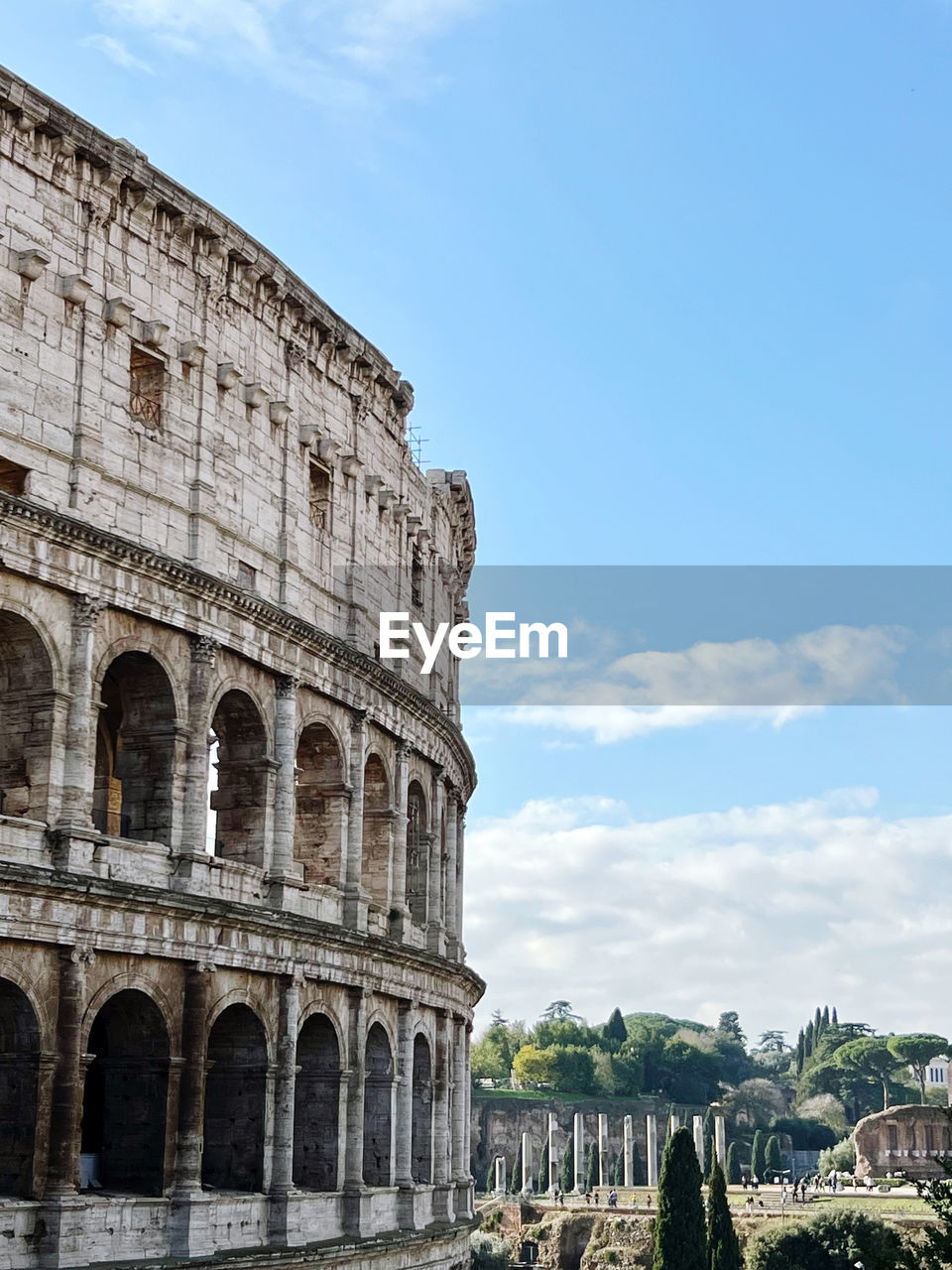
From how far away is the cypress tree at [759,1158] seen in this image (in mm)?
93950

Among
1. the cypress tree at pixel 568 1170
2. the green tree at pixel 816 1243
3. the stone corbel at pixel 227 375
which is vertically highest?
the stone corbel at pixel 227 375

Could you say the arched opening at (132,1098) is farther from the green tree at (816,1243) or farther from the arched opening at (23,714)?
the green tree at (816,1243)

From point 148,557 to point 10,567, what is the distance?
2.34 metres

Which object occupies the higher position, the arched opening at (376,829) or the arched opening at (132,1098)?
the arched opening at (376,829)

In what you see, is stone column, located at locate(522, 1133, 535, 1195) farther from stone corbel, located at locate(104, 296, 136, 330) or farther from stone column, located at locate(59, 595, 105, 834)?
stone corbel, located at locate(104, 296, 136, 330)

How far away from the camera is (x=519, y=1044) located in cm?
13525

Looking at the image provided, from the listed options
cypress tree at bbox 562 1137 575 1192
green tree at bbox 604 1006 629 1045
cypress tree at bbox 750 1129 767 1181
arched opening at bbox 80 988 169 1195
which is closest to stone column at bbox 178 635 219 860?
arched opening at bbox 80 988 169 1195

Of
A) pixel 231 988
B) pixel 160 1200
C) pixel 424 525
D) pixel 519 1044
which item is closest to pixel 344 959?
pixel 231 988

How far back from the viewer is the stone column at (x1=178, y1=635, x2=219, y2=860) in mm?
22547

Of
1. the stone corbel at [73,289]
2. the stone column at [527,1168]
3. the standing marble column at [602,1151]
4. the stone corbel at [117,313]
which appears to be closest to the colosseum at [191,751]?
the stone corbel at [117,313]

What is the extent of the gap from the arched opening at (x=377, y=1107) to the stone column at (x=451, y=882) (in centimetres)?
472

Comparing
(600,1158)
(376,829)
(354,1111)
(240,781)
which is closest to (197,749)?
(240,781)

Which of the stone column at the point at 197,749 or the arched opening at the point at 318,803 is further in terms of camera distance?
the arched opening at the point at 318,803

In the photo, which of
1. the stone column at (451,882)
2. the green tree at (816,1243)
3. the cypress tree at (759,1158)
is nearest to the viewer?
the stone column at (451,882)
